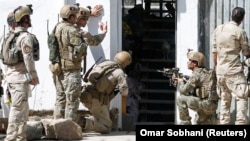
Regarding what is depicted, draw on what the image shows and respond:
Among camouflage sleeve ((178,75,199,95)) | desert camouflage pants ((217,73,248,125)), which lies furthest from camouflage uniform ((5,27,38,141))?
desert camouflage pants ((217,73,248,125))

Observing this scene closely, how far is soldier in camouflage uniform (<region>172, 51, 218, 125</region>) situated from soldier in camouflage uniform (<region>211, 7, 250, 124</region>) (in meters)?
0.35

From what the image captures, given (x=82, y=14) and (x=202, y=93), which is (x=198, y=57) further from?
(x=82, y=14)

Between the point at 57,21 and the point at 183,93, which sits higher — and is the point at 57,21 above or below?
above

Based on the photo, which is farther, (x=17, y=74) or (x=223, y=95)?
(x=223, y=95)

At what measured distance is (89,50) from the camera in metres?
12.1

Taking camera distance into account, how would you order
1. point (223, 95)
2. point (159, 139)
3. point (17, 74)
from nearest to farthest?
1. point (159, 139)
2. point (17, 74)
3. point (223, 95)

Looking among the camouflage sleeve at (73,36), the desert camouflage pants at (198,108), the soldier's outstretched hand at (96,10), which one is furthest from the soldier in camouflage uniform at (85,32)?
the desert camouflage pants at (198,108)

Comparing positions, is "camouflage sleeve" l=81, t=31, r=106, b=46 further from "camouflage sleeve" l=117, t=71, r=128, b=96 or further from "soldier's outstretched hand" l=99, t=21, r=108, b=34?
"camouflage sleeve" l=117, t=71, r=128, b=96

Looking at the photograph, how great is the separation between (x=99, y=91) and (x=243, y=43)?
7.68 feet

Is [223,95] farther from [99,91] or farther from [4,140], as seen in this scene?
[4,140]

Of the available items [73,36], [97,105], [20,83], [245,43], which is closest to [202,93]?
[245,43]

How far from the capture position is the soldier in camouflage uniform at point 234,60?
10625 millimetres

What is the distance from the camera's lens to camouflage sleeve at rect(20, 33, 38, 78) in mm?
9898

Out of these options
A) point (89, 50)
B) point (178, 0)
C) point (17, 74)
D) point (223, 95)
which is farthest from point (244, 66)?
point (17, 74)
